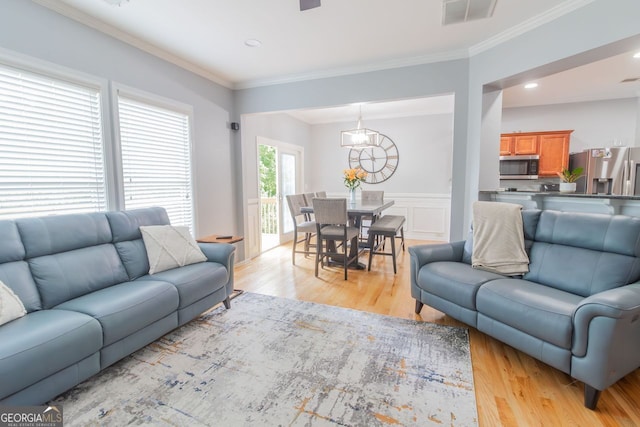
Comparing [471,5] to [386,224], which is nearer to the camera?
[471,5]

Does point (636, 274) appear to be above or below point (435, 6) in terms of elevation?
below

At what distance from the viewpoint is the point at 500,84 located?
3.07 meters

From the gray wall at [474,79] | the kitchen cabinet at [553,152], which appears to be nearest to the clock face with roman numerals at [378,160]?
the kitchen cabinet at [553,152]


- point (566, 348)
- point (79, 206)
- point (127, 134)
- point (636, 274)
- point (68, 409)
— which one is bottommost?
point (68, 409)

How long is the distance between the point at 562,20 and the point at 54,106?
4213 mm

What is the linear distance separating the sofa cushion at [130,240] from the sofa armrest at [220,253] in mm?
525

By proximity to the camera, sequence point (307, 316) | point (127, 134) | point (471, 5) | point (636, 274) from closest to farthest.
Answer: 1. point (636, 274)
2. point (471, 5)
3. point (307, 316)
4. point (127, 134)

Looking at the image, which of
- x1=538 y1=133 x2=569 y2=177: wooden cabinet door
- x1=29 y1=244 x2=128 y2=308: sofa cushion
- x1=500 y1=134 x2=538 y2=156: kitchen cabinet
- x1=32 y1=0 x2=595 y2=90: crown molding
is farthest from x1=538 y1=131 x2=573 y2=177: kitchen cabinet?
x1=29 y1=244 x2=128 y2=308: sofa cushion

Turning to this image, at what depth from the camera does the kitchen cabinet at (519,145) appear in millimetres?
5102

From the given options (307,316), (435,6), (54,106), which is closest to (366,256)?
(307,316)

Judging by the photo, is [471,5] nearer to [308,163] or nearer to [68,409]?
[68,409]

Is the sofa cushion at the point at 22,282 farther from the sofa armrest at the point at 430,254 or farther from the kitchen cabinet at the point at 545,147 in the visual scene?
the kitchen cabinet at the point at 545,147

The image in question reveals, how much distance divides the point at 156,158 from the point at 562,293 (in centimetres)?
386

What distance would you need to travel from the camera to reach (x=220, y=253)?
284cm
